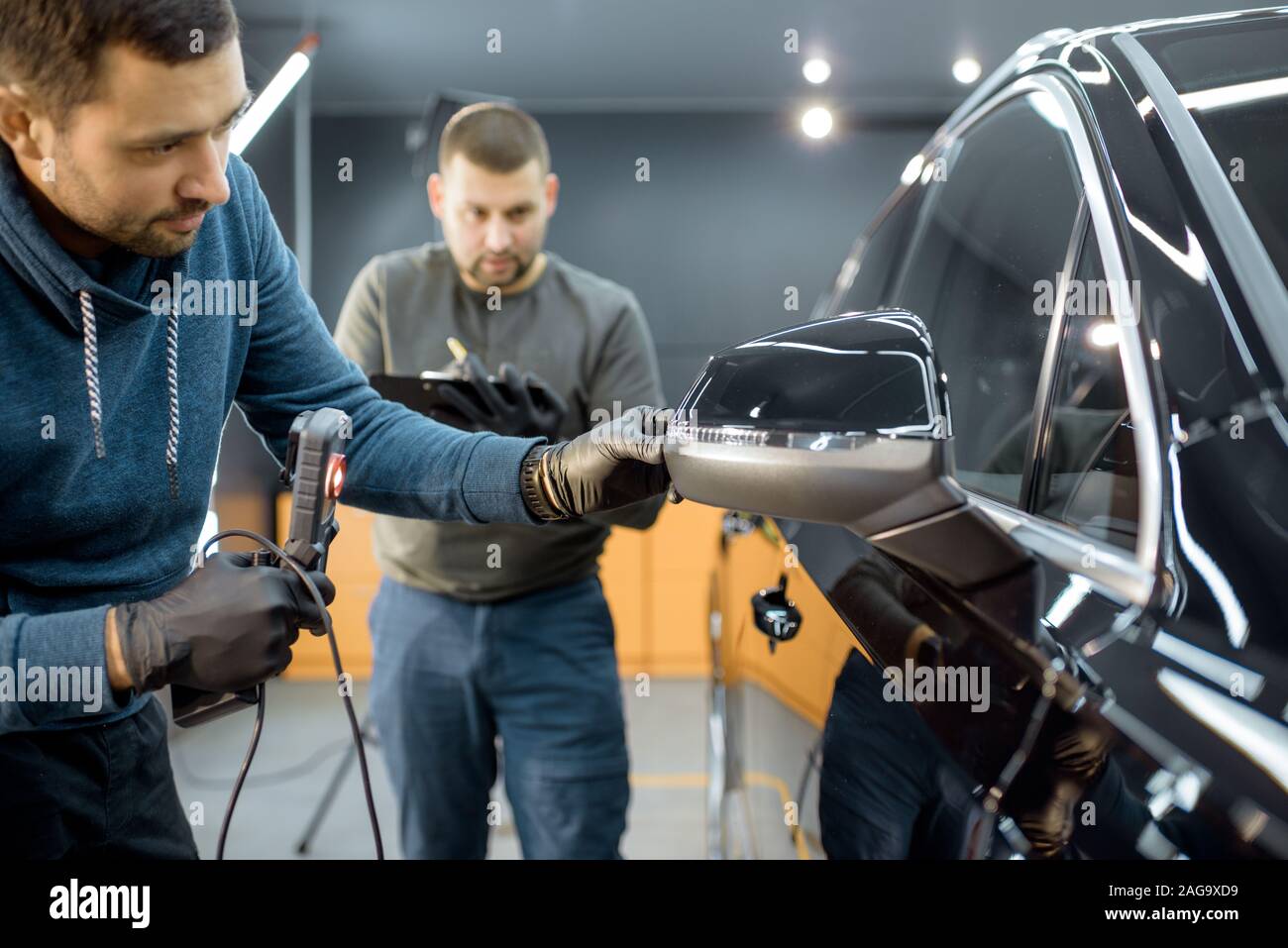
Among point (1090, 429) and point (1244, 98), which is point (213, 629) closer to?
point (1090, 429)

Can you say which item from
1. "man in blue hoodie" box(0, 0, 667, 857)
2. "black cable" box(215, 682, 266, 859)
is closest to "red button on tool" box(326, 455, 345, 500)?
"man in blue hoodie" box(0, 0, 667, 857)

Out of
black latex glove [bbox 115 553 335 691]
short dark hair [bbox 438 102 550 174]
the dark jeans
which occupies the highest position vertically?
short dark hair [bbox 438 102 550 174]

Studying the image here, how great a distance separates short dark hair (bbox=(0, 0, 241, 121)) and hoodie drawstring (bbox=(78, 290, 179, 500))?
0.16 meters

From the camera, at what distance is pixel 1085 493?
71 centimetres

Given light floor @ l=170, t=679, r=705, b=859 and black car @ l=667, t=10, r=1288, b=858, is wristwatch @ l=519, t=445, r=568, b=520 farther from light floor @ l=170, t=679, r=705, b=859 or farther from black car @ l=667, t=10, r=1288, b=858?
light floor @ l=170, t=679, r=705, b=859

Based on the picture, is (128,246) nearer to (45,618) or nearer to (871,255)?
(45,618)

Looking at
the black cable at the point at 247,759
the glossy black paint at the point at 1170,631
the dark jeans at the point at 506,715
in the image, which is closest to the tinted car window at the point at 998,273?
the glossy black paint at the point at 1170,631

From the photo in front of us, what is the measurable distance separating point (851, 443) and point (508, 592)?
103cm

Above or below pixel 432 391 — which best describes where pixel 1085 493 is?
below

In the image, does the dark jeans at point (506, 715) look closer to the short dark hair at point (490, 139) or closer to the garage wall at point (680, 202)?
the garage wall at point (680, 202)

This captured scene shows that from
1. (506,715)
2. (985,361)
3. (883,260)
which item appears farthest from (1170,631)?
(506,715)


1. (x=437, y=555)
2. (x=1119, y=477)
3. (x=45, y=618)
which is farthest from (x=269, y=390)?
(x=1119, y=477)

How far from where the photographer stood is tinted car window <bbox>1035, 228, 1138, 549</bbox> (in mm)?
666

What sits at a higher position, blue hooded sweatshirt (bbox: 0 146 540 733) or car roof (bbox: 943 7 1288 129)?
car roof (bbox: 943 7 1288 129)
